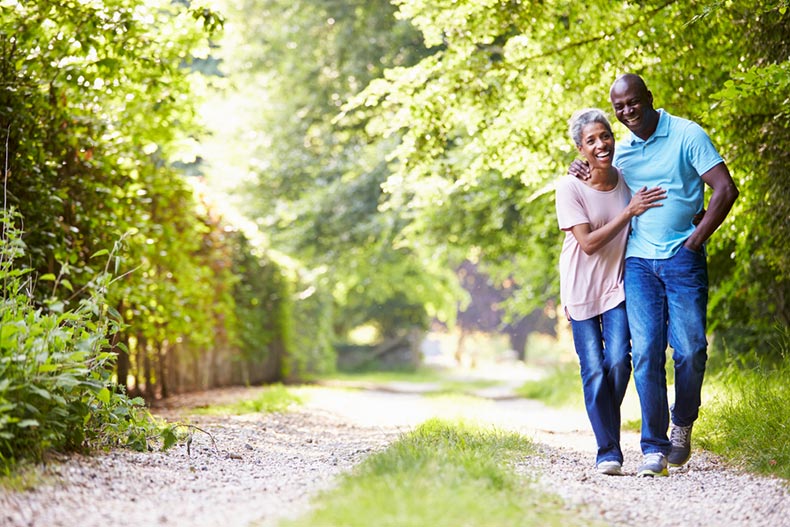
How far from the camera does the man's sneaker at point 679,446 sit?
4836 mm

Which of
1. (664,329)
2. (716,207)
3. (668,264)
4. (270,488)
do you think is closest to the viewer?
(270,488)

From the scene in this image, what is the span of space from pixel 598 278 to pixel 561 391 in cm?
754

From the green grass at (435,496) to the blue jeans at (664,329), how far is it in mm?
885

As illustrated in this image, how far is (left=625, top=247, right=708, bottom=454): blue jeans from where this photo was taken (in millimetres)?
4672

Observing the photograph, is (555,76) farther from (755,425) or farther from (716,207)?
(755,425)

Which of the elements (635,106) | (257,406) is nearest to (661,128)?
(635,106)

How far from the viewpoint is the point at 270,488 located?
3883mm

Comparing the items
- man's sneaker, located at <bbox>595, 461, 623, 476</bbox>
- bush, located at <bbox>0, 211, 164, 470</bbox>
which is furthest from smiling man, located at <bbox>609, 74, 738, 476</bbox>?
bush, located at <bbox>0, 211, 164, 470</bbox>

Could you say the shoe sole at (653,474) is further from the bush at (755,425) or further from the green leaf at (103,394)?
the green leaf at (103,394)

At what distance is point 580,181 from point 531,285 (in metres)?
10.3

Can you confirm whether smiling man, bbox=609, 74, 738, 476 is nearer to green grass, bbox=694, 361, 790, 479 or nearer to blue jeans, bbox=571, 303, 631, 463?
blue jeans, bbox=571, 303, 631, 463

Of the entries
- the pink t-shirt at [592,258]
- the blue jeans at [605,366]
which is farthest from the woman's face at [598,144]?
the blue jeans at [605,366]

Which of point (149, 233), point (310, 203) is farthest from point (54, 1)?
point (310, 203)

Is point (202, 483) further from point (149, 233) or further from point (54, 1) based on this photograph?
point (149, 233)
